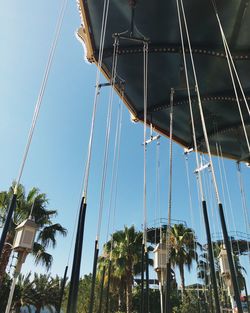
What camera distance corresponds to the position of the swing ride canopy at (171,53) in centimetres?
461

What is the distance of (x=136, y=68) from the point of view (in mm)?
5801

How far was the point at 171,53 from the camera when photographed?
5.49 metres

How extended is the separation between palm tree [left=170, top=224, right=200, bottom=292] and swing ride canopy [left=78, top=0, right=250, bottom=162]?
381 inches

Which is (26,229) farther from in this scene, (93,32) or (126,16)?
(126,16)

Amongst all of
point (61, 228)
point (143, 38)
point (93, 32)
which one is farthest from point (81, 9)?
point (61, 228)

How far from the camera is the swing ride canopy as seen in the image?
4613 millimetres

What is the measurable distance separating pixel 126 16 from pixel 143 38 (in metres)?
0.49

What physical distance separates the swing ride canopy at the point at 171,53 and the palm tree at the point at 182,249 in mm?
9682

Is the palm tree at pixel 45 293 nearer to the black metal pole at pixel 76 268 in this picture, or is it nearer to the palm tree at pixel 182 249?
the palm tree at pixel 182 249

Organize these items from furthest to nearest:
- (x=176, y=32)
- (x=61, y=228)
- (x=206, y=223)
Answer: (x=61, y=228)
(x=176, y=32)
(x=206, y=223)

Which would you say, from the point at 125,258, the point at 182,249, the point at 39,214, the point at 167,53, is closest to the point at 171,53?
the point at 167,53

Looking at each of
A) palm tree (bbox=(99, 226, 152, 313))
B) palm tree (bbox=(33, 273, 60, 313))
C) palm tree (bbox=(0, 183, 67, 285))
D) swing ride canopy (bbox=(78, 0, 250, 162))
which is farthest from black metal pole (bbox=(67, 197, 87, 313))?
palm tree (bbox=(33, 273, 60, 313))

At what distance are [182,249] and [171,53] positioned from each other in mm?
12615

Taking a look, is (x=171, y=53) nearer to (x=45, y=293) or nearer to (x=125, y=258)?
(x=125, y=258)
